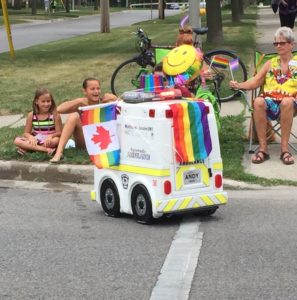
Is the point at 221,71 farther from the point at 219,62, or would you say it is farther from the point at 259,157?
the point at 259,157

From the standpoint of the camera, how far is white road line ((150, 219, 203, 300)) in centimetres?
444

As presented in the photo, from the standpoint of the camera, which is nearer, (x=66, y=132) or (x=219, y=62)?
(x=66, y=132)

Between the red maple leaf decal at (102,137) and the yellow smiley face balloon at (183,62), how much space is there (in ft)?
7.19

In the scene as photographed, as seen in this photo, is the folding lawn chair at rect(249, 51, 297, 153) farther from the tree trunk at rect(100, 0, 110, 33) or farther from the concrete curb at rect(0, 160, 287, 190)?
the tree trunk at rect(100, 0, 110, 33)

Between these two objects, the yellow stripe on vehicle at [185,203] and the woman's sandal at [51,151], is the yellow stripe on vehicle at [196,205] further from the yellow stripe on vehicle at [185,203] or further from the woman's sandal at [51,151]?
the woman's sandal at [51,151]

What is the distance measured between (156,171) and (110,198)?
716 millimetres

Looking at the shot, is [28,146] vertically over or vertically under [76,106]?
under

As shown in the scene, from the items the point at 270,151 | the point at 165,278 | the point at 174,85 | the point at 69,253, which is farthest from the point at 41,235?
the point at 270,151

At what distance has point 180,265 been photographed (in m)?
4.94

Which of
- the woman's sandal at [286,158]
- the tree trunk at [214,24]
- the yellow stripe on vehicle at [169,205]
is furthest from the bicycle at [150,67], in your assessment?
the tree trunk at [214,24]

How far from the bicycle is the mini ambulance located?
12.9 ft

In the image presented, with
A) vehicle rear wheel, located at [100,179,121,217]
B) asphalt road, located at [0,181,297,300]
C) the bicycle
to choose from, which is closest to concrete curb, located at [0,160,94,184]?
asphalt road, located at [0,181,297,300]

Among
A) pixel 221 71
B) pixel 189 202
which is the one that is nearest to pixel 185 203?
pixel 189 202

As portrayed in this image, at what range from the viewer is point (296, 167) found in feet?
25.4
